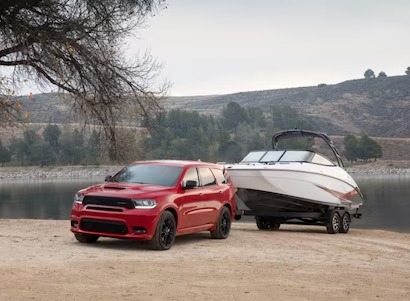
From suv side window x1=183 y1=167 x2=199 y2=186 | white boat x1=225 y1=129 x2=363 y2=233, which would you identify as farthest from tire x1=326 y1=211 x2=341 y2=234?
suv side window x1=183 y1=167 x2=199 y2=186

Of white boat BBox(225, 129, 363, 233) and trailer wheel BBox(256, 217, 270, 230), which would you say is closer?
white boat BBox(225, 129, 363, 233)

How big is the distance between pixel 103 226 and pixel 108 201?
45 centimetres

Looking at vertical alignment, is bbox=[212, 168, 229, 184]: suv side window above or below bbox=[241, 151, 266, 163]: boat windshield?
below

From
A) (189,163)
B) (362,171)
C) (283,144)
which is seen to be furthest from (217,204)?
(362,171)

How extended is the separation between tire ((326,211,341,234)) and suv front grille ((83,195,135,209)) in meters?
7.90

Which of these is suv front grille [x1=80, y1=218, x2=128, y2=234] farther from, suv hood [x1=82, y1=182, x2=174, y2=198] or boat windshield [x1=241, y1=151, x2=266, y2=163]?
boat windshield [x1=241, y1=151, x2=266, y2=163]

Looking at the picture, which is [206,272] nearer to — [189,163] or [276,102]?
[189,163]

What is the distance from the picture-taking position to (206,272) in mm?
10578

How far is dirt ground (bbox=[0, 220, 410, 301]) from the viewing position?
9.03 m

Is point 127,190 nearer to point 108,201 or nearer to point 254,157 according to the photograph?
point 108,201

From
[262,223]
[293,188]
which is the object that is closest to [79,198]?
[293,188]

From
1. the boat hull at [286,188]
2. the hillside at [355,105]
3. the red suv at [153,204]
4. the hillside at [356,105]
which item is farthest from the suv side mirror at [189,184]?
the hillside at [356,105]

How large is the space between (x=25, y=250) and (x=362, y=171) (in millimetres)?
110192

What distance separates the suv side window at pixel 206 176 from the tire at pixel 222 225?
66 centimetres
